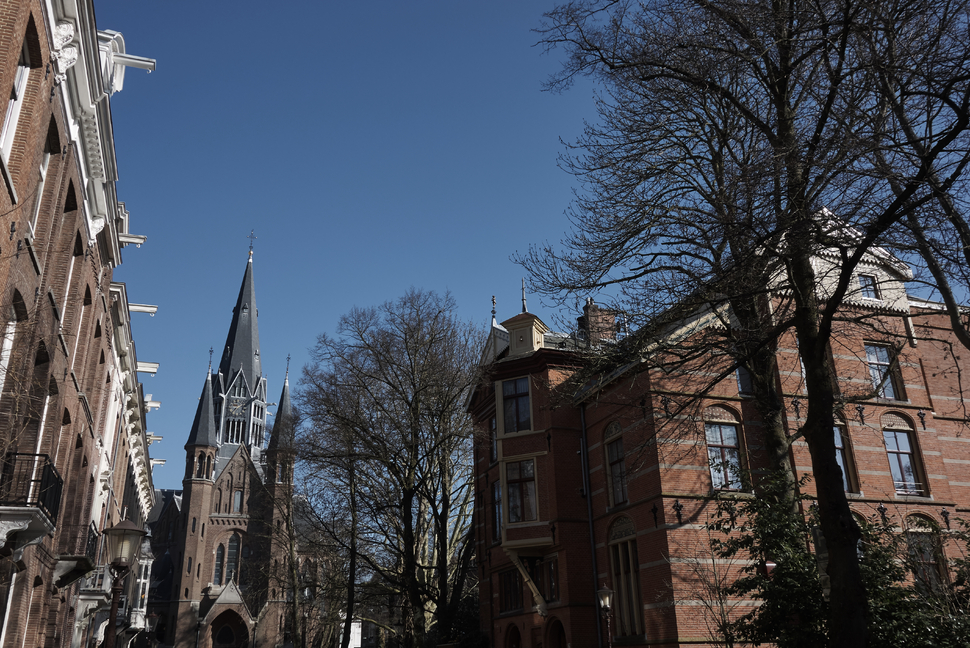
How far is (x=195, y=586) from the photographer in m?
72.8

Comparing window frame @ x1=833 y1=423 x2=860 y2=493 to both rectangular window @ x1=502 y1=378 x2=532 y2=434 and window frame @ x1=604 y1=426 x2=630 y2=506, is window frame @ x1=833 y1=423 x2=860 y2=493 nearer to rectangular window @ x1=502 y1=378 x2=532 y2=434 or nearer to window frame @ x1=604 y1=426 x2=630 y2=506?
window frame @ x1=604 y1=426 x2=630 y2=506

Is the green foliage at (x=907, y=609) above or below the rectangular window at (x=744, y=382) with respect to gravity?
below

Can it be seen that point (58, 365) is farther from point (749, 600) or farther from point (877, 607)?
point (749, 600)

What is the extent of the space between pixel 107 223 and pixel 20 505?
9.41 metres

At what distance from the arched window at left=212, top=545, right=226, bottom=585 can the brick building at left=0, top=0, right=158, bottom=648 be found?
54.0m

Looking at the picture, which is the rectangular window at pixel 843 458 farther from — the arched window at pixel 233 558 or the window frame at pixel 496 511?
the arched window at pixel 233 558

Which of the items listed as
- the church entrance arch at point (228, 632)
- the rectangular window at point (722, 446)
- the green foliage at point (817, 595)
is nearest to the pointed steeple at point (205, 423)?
the church entrance arch at point (228, 632)

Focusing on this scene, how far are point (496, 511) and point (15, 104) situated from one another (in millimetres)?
19610

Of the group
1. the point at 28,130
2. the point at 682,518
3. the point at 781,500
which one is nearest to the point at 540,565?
the point at 682,518

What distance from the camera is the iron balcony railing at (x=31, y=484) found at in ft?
41.5

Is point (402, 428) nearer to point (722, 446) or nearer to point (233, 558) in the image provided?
point (722, 446)

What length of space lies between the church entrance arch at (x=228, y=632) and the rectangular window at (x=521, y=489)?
56101 mm

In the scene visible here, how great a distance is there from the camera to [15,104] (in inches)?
466

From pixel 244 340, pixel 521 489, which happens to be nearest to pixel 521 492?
pixel 521 489
